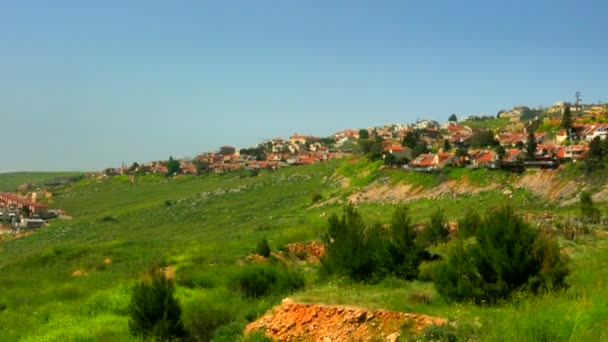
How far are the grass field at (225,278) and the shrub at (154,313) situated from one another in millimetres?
560

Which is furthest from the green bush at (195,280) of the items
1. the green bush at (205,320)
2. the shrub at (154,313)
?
the shrub at (154,313)

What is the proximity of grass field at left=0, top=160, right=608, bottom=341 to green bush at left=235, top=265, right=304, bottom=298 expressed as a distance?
58 centimetres

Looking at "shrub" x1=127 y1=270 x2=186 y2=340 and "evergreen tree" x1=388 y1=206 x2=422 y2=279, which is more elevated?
Result: "evergreen tree" x1=388 y1=206 x2=422 y2=279

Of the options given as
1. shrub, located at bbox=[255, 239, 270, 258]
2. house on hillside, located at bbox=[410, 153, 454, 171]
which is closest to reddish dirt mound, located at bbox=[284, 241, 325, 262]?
shrub, located at bbox=[255, 239, 270, 258]

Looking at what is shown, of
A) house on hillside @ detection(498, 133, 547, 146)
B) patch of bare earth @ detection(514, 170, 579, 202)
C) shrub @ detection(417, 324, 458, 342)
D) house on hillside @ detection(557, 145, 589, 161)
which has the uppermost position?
house on hillside @ detection(498, 133, 547, 146)

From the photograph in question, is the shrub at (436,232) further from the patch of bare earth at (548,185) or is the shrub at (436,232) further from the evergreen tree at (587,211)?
the patch of bare earth at (548,185)

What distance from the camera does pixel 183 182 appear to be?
13300 centimetres

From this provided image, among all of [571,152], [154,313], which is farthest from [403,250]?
[571,152]

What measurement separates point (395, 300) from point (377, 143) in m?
85.2

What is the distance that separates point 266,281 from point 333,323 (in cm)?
A: 926

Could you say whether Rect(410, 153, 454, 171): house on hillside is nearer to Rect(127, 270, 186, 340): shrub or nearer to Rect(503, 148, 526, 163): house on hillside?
Rect(503, 148, 526, 163): house on hillside

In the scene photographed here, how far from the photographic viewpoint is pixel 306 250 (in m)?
34.0

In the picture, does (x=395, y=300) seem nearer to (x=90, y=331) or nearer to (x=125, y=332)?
(x=125, y=332)

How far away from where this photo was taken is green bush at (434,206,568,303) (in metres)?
13.6
